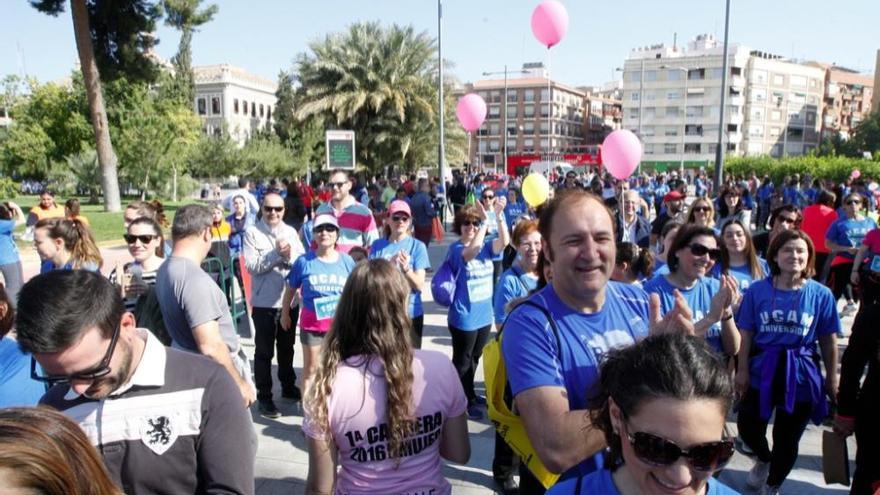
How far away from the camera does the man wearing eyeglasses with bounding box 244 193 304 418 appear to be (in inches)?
200

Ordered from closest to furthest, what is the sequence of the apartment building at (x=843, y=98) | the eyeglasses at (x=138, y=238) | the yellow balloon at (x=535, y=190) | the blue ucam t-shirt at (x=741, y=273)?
the eyeglasses at (x=138, y=238)
the blue ucam t-shirt at (x=741, y=273)
the yellow balloon at (x=535, y=190)
the apartment building at (x=843, y=98)

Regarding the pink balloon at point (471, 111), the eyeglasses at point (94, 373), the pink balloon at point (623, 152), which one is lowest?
the eyeglasses at point (94, 373)

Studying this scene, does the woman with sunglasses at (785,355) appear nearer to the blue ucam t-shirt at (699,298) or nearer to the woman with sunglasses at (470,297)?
the blue ucam t-shirt at (699,298)

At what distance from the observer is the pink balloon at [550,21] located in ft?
32.2

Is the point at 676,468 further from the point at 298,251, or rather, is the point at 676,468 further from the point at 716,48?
the point at 716,48

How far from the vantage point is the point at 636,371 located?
1.41 metres

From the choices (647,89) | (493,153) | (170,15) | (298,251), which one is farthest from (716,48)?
(298,251)

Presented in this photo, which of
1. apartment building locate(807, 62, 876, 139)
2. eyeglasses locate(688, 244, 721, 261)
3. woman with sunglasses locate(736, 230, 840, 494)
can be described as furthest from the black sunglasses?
apartment building locate(807, 62, 876, 139)

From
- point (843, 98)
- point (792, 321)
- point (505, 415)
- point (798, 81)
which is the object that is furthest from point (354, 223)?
point (843, 98)

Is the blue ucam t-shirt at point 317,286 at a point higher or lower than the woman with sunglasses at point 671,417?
lower

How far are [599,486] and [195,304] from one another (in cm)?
226

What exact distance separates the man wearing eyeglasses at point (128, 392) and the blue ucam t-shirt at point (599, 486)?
104cm

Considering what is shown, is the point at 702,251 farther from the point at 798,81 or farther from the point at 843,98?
the point at 843,98

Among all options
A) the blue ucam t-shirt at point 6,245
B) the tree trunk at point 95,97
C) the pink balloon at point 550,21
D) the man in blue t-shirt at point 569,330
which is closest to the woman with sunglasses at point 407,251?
the man in blue t-shirt at point 569,330
